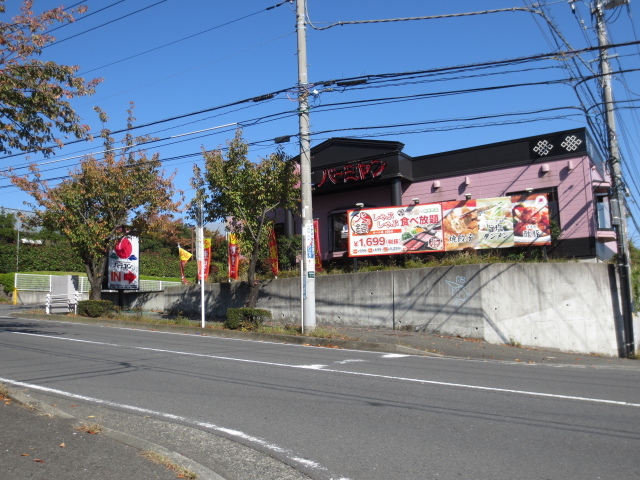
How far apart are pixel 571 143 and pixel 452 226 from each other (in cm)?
510

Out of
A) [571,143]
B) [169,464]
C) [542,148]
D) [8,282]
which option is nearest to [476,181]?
[542,148]

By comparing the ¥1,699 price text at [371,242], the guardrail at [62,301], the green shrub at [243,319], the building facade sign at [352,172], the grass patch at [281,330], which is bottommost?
the grass patch at [281,330]

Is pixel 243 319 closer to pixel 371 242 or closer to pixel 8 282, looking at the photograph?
pixel 371 242

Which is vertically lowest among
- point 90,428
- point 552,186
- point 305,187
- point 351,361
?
point 351,361

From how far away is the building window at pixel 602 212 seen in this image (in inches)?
762

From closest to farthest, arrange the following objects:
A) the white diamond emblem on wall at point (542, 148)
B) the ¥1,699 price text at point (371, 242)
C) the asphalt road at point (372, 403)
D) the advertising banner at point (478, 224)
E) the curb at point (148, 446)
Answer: the curb at point (148, 446) → the asphalt road at point (372, 403) → the advertising banner at point (478, 224) → the white diamond emblem on wall at point (542, 148) → the ¥1,699 price text at point (371, 242)

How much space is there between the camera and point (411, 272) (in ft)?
58.4

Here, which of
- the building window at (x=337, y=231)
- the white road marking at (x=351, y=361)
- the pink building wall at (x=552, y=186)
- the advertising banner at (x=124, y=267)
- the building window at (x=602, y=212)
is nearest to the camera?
the white road marking at (x=351, y=361)

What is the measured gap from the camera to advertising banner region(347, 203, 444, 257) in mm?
19203

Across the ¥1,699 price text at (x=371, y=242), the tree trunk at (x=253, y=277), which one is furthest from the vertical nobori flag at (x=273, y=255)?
the ¥1,699 price text at (x=371, y=242)

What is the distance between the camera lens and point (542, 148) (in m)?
19.9

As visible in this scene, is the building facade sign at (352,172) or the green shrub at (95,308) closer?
the green shrub at (95,308)

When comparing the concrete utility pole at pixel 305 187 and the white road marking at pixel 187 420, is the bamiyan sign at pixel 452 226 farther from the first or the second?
the white road marking at pixel 187 420

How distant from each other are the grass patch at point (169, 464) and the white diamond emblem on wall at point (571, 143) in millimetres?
18182
